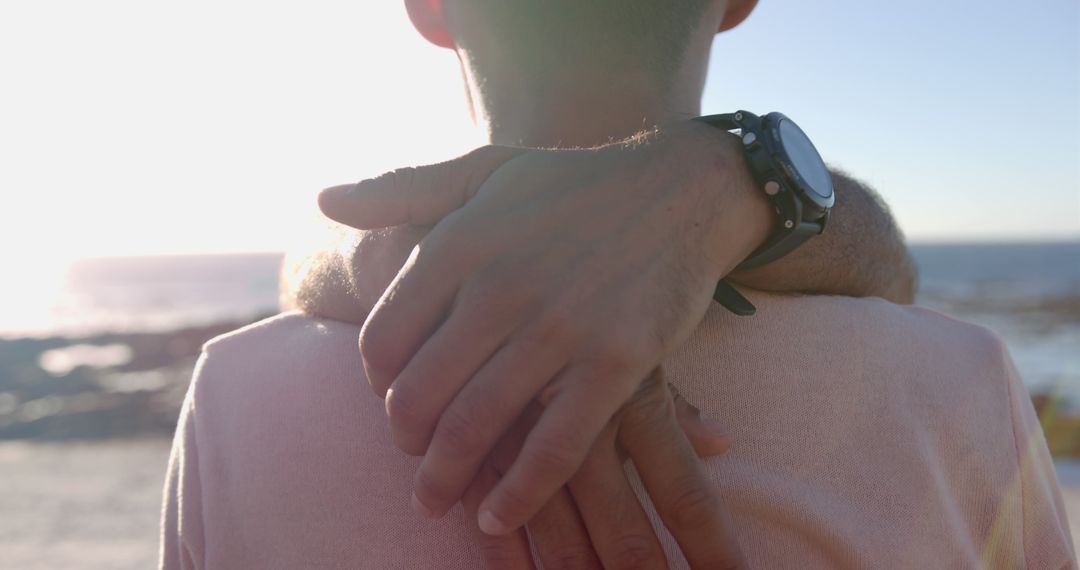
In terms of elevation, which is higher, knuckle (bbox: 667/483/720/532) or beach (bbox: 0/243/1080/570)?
knuckle (bbox: 667/483/720/532)

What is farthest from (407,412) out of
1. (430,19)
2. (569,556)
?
(430,19)

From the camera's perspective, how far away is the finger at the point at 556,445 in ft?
3.07

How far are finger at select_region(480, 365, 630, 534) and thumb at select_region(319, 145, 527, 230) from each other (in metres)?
0.33

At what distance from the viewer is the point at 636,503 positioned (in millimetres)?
1028

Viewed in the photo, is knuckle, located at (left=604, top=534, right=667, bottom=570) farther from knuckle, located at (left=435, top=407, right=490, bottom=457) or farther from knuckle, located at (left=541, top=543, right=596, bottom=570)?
knuckle, located at (left=435, top=407, right=490, bottom=457)

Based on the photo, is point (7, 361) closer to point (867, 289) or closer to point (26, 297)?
point (867, 289)

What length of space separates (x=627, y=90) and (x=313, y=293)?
0.70m

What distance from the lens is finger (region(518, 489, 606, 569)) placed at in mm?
1041

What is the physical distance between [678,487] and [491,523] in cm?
25

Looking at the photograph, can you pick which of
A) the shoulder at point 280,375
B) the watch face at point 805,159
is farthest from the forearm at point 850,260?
the shoulder at point 280,375

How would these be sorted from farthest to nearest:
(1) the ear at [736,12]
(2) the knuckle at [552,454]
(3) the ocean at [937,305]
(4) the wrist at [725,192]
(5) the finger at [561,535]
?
(3) the ocean at [937,305], (1) the ear at [736,12], (4) the wrist at [725,192], (5) the finger at [561,535], (2) the knuckle at [552,454]

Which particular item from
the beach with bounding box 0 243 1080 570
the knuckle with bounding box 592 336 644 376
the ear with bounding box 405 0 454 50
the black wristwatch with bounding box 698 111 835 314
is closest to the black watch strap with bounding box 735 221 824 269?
the black wristwatch with bounding box 698 111 835 314

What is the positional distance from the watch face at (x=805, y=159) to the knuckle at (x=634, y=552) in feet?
2.03

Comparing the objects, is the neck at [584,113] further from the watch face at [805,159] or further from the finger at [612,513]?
the finger at [612,513]
